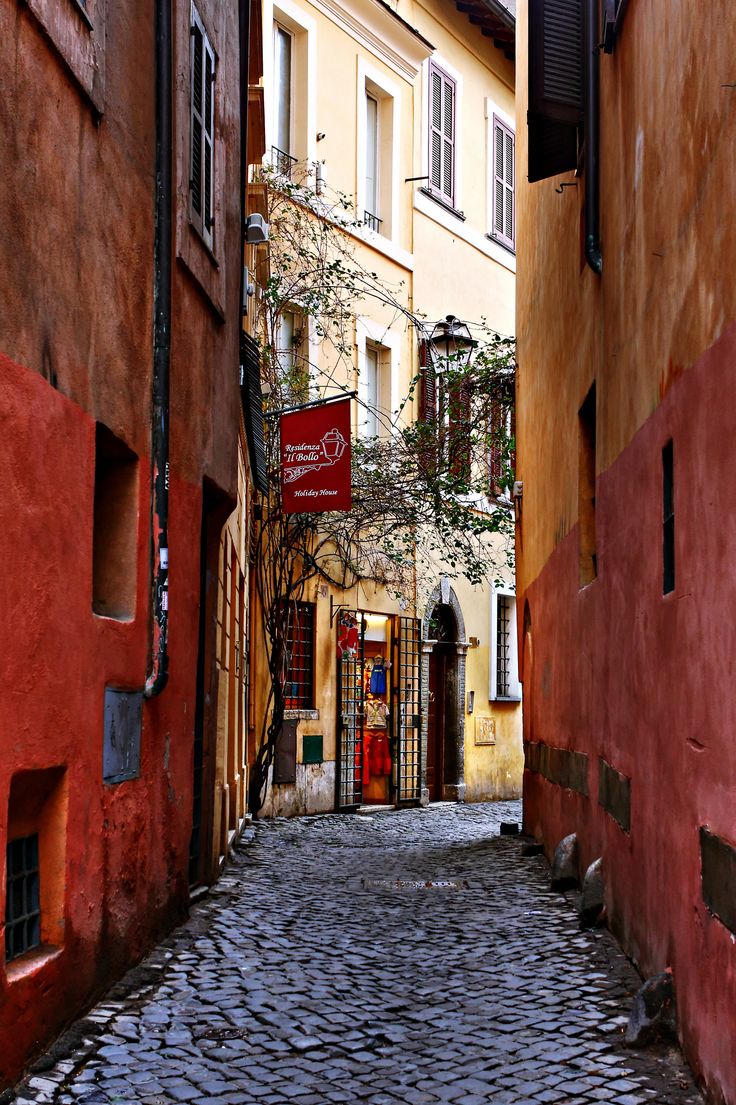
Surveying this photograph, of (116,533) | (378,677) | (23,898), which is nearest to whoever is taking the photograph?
(23,898)

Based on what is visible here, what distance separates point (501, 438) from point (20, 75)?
12.5 m

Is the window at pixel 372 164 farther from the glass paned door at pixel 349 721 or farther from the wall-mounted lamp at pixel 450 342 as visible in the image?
the glass paned door at pixel 349 721

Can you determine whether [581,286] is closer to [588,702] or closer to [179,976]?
[588,702]

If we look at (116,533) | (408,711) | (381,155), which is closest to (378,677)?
(408,711)

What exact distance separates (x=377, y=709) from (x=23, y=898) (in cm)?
1403

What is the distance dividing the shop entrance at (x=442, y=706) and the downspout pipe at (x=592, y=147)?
12.7 m

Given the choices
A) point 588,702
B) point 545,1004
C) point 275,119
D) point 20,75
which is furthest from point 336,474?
point 20,75

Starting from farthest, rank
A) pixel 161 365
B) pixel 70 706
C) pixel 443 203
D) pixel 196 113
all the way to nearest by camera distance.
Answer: pixel 443 203 → pixel 196 113 → pixel 161 365 → pixel 70 706

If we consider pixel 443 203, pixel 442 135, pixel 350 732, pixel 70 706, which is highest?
pixel 442 135

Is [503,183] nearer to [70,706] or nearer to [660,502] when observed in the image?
[660,502]

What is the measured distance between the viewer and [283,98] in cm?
1747

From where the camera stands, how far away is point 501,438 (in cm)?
1703

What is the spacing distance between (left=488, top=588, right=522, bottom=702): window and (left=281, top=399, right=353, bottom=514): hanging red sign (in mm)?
9717

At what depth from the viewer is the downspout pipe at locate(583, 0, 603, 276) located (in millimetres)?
8469
